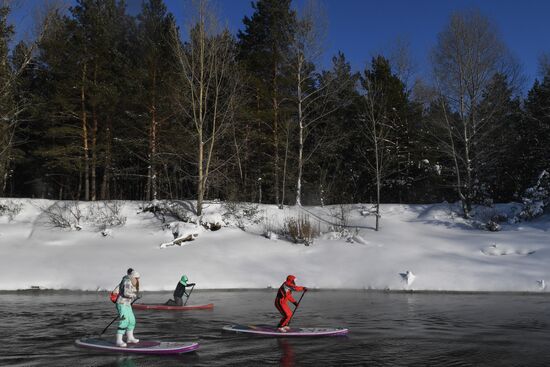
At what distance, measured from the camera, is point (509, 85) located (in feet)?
116

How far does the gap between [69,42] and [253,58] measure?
12.9 meters

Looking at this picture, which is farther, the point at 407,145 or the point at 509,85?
the point at 407,145

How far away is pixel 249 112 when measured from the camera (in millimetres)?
35906

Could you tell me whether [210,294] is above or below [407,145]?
below

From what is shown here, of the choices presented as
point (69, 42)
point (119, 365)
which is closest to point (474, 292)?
point (119, 365)

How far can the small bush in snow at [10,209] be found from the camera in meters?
30.9

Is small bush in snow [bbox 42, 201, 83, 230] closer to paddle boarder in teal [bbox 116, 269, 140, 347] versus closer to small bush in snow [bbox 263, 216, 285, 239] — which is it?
small bush in snow [bbox 263, 216, 285, 239]

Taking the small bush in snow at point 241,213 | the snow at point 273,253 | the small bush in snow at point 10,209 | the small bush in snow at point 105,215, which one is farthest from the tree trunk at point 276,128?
the small bush in snow at point 10,209

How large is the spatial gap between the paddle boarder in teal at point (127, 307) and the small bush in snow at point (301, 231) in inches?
690

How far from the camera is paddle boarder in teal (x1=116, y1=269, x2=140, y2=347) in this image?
36.2ft

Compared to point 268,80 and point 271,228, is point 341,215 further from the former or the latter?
point 268,80

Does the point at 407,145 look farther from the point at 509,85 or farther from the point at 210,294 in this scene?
the point at 210,294

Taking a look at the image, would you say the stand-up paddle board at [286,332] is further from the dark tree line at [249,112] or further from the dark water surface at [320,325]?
the dark tree line at [249,112]

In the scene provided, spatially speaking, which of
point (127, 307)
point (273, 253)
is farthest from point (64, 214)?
point (127, 307)
